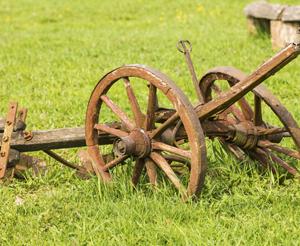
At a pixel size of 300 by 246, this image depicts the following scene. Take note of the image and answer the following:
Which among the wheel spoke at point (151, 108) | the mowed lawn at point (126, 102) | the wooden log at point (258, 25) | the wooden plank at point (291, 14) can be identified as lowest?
the mowed lawn at point (126, 102)

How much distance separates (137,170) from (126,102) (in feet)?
9.58

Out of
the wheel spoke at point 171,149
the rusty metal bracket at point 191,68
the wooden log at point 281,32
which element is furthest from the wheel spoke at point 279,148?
the wooden log at point 281,32

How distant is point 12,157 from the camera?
185 inches

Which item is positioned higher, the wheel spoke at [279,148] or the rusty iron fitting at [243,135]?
the rusty iron fitting at [243,135]

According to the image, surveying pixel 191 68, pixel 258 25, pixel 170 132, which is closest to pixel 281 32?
pixel 258 25

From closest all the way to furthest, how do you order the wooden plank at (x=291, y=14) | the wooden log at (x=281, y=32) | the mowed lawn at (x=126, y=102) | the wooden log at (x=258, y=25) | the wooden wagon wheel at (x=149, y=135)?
the mowed lawn at (x=126, y=102), the wooden wagon wheel at (x=149, y=135), the wooden plank at (x=291, y=14), the wooden log at (x=281, y=32), the wooden log at (x=258, y=25)

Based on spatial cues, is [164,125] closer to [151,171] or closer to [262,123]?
[151,171]

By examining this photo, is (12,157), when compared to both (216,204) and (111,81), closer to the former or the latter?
(111,81)

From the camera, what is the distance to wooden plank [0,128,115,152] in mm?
4758

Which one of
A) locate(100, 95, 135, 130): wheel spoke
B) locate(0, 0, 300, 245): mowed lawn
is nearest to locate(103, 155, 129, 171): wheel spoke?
locate(0, 0, 300, 245): mowed lawn

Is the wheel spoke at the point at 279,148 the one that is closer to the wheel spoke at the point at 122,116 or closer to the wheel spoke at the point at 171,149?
the wheel spoke at the point at 171,149

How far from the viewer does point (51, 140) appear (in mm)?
4758

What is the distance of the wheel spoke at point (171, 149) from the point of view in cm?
407

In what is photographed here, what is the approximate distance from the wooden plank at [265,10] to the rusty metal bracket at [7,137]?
5991mm
